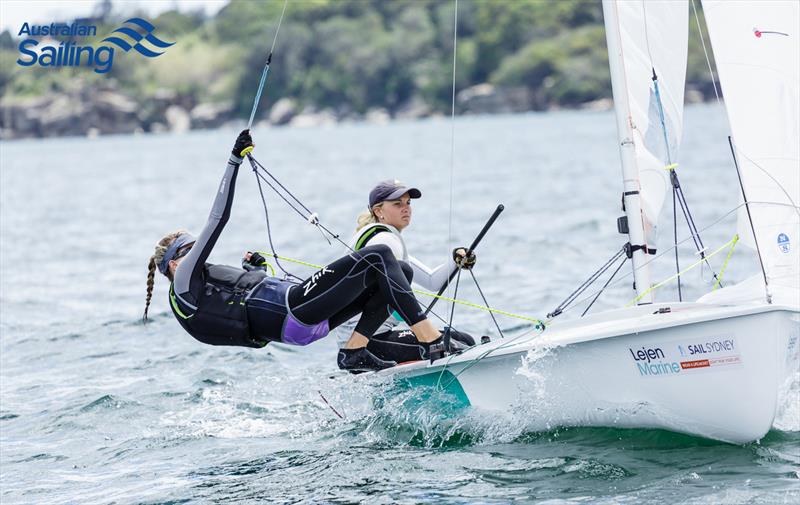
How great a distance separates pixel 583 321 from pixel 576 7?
8376 centimetres

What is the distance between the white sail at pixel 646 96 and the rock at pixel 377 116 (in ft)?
247

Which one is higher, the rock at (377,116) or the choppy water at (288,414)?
the rock at (377,116)

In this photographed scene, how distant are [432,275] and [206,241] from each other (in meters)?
1.30

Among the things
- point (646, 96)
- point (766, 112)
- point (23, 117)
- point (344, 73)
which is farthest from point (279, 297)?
point (344, 73)

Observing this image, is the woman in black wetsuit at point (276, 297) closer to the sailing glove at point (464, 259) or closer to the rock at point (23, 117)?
the sailing glove at point (464, 259)

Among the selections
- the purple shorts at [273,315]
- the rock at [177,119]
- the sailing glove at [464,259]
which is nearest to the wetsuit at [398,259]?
the sailing glove at [464,259]

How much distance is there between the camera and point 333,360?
301 inches

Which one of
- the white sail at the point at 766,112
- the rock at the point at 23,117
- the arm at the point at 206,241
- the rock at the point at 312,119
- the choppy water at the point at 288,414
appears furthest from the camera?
the rock at the point at 312,119

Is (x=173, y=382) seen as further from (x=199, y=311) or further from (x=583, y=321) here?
(x=583, y=321)

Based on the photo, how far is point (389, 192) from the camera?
5.51 meters

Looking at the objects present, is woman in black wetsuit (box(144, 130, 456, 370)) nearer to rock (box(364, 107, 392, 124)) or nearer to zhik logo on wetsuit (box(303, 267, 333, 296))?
zhik logo on wetsuit (box(303, 267, 333, 296))

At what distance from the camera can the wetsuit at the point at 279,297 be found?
5.17m

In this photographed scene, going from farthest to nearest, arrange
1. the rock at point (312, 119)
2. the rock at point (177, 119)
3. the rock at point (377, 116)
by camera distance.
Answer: the rock at point (177, 119) < the rock at point (312, 119) < the rock at point (377, 116)

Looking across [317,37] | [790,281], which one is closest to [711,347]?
[790,281]
